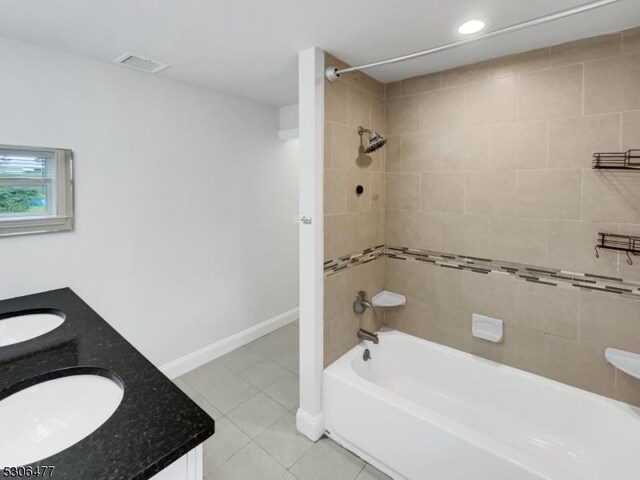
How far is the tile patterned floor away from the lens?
6.13ft

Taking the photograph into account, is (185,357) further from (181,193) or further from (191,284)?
(181,193)

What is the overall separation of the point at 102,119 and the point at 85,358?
1690 millimetres

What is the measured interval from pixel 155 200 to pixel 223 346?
1488 millimetres

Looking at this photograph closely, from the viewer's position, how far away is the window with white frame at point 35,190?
183 cm

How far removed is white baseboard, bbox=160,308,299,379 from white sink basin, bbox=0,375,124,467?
5.67ft

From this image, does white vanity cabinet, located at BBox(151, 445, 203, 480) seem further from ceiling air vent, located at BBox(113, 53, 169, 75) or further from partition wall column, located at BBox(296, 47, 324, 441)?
ceiling air vent, located at BBox(113, 53, 169, 75)

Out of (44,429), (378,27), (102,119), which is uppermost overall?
(378,27)

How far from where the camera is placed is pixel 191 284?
9.25 ft

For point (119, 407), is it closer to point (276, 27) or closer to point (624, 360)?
point (276, 27)

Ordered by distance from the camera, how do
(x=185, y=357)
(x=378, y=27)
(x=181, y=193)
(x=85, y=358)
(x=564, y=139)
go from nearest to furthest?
(x=85, y=358)
(x=378, y=27)
(x=564, y=139)
(x=181, y=193)
(x=185, y=357)

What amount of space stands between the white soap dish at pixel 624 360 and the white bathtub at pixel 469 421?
229 millimetres

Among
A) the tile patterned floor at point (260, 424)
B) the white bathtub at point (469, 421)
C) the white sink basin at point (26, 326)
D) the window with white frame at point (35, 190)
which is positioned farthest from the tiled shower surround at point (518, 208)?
the window with white frame at point (35, 190)

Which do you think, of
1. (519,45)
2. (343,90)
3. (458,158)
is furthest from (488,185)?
(343,90)

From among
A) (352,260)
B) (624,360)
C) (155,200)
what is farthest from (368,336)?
(155,200)
